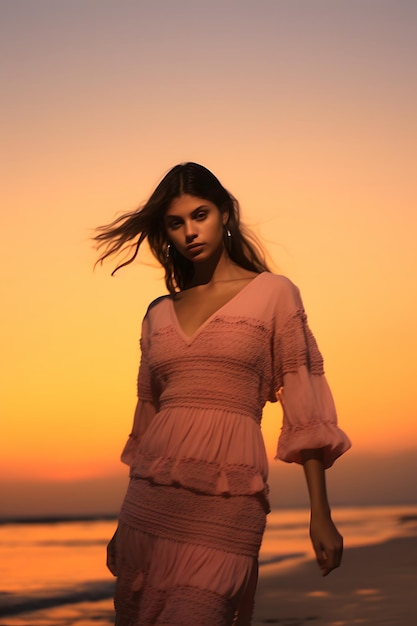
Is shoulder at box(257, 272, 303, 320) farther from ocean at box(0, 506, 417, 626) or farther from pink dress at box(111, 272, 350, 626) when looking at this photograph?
ocean at box(0, 506, 417, 626)

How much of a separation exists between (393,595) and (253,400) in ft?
17.4

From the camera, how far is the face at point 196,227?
13.3ft

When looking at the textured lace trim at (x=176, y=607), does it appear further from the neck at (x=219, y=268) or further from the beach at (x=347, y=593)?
the beach at (x=347, y=593)

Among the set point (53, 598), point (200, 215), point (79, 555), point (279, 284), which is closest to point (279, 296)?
point (279, 284)

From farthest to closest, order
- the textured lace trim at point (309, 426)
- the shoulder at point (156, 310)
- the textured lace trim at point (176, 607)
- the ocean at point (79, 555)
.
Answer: the ocean at point (79, 555), the shoulder at point (156, 310), the textured lace trim at point (309, 426), the textured lace trim at point (176, 607)

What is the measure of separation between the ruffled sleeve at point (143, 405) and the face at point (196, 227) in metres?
0.37

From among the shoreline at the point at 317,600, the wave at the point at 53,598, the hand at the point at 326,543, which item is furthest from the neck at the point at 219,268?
the wave at the point at 53,598

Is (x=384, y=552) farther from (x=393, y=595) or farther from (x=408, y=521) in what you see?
(x=408, y=521)

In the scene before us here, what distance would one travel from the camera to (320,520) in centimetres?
373

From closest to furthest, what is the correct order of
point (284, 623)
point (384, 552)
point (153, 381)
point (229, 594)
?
point (229, 594)
point (153, 381)
point (284, 623)
point (384, 552)

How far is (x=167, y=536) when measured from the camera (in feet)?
12.6

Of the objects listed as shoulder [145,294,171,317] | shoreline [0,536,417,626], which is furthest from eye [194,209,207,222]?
shoreline [0,536,417,626]

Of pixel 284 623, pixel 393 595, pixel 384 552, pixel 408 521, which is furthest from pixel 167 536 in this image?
pixel 408 521

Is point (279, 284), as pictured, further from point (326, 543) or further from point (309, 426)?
point (326, 543)
